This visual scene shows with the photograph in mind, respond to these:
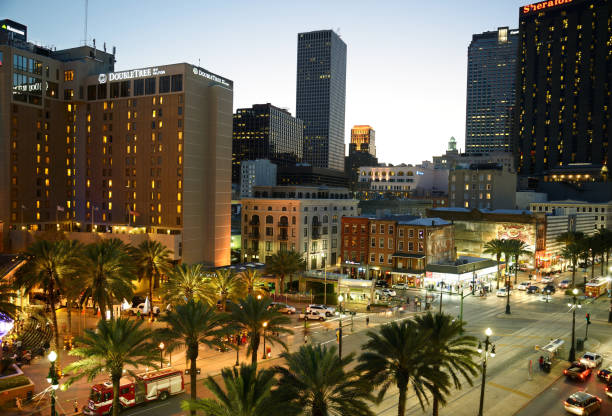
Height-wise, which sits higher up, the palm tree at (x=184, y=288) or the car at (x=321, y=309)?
the palm tree at (x=184, y=288)

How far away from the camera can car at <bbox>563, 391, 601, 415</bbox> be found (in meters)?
33.5

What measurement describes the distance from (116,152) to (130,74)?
16515mm

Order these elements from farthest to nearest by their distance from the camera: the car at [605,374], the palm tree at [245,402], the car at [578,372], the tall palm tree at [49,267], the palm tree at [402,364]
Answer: the tall palm tree at [49,267] < the car at [578,372] < the car at [605,374] < the palm tree at [402,364] < the palm tree at [245,402]

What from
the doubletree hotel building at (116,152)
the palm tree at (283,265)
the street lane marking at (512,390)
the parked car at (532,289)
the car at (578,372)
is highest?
the doubletree hotel building at (116,152)

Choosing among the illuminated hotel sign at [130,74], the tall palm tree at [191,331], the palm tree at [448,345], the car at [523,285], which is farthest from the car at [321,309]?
the illuminated hotel sign at [130,74]

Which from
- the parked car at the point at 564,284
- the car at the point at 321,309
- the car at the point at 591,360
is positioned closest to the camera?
the car at the point at 591,360

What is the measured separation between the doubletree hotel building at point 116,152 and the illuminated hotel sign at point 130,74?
23 centimetres

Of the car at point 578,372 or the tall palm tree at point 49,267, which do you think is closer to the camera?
the car at point 578,372

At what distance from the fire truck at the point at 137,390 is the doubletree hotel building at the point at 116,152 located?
50178 mm

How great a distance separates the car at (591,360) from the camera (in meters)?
43.3

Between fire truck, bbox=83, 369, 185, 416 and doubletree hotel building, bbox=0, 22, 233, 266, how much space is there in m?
50.2

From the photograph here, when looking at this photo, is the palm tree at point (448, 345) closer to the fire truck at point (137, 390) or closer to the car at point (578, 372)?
the car at point (578, 372)

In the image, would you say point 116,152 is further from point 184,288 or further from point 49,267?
point 49,267

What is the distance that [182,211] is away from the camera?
8825 centimetres
